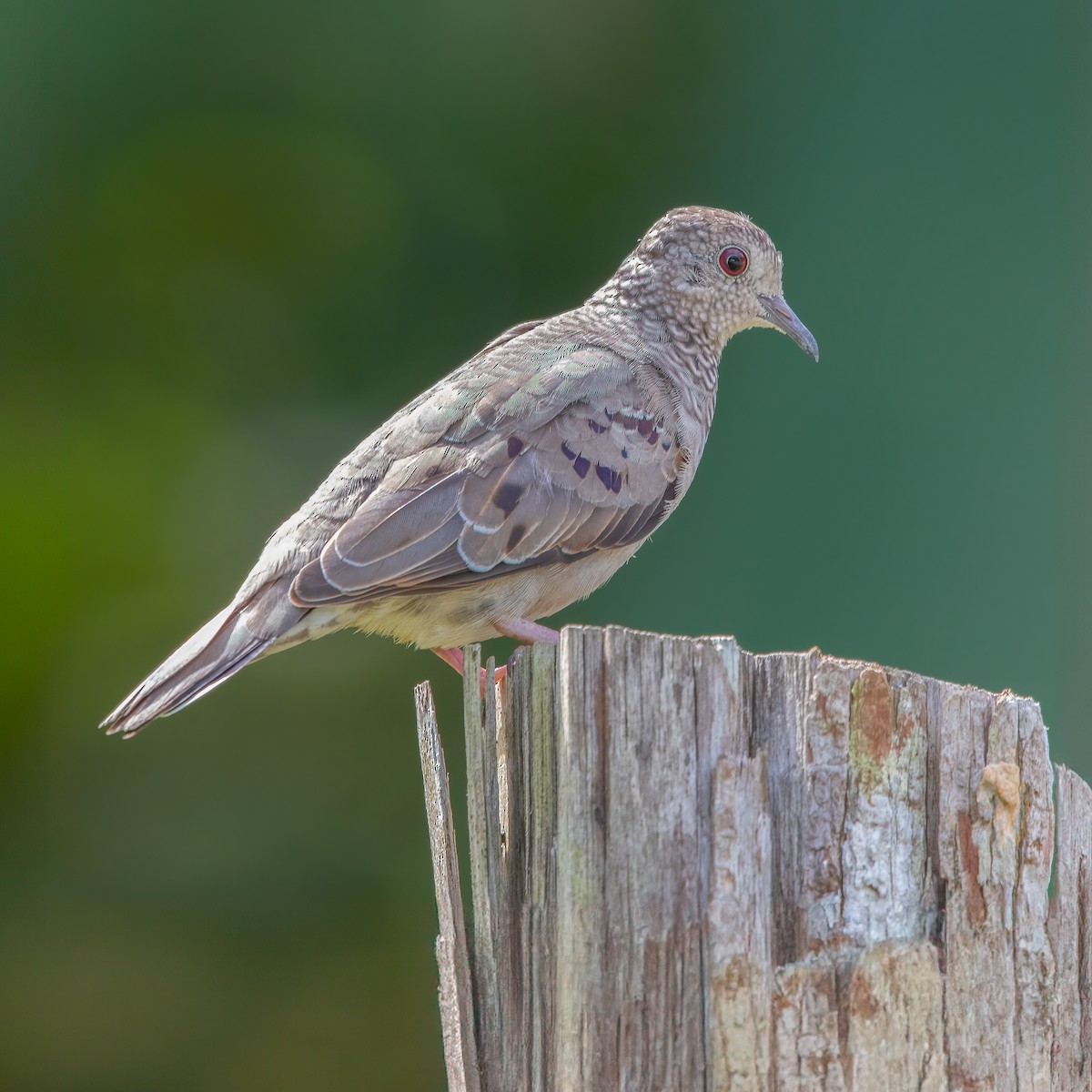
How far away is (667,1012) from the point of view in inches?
105

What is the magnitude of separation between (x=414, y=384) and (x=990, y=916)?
581 cm

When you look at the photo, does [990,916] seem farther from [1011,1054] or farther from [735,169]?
[735,169]

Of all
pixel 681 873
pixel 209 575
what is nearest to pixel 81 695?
pixel 209 575

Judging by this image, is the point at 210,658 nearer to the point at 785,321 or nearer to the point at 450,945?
the point at 450,945

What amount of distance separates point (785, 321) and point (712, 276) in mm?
332

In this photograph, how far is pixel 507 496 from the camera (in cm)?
445

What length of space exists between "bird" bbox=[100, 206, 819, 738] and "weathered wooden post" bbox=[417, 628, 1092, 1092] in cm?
137

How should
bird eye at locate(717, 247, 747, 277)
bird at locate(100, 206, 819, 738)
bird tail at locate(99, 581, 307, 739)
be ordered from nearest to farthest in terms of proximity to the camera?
bird tail at locate(99, 581, 307, 739) → bird at locate(100, 206, 819, 738) → bird eye at locate(717, 247, 747, 277)

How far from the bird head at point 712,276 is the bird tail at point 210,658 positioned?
2.00 m

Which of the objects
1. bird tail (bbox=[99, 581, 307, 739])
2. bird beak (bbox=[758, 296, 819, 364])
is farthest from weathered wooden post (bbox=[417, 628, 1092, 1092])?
bird beak (bbox=[758, 296, 819, 364])

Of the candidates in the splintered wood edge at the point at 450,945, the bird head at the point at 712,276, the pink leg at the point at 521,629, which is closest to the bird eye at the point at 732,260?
the bird head at the point at 712,276

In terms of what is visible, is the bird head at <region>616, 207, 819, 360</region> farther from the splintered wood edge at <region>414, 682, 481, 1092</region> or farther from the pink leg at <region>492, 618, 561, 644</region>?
the splintered wood edge at <region>414, 682, 481, 1092</region>

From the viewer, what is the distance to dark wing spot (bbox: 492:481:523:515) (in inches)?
174

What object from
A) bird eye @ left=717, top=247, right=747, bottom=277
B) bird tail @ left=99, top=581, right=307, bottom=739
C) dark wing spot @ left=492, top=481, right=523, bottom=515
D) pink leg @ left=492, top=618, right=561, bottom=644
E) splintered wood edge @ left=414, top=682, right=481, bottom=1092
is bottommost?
splintered wood edge @ left=414, top=682, right=481, bottom=1092
